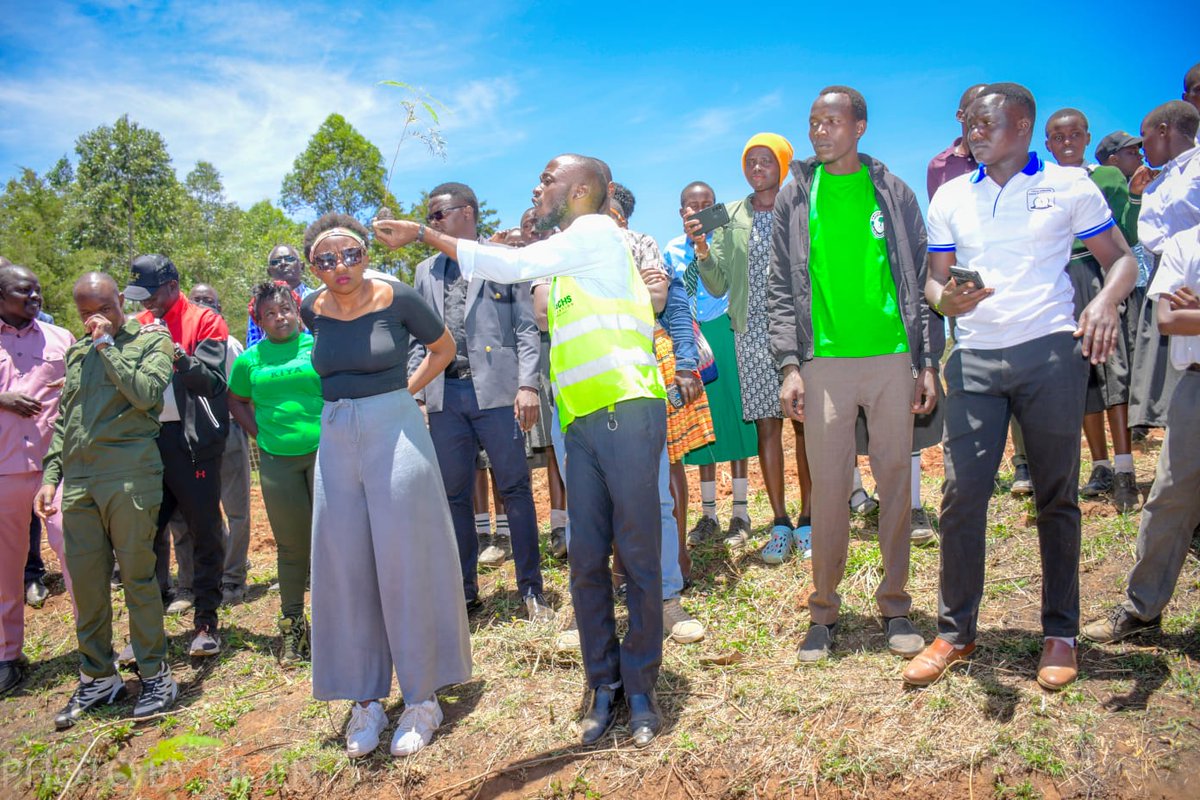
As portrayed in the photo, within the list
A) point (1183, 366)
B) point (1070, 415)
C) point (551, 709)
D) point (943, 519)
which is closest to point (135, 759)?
point (551, 709)

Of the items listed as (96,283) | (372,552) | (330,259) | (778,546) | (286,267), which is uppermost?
(286,267)

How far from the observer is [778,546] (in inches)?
202

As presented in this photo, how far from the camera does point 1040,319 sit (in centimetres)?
323

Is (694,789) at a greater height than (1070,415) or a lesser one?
lesser

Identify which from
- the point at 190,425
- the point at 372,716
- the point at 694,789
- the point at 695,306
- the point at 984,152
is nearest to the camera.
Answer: the point at 694,789

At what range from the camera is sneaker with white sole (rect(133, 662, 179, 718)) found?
13.9ft

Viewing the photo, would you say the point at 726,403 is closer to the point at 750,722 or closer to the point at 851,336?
the point at 851,336

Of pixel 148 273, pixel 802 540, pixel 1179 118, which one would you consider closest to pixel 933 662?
pixel 802 540

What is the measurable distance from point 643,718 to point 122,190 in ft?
109

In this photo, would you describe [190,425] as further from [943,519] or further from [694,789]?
[943,519]

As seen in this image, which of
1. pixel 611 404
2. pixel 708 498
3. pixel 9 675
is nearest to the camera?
pixel 611 404

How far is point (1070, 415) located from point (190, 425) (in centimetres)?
502

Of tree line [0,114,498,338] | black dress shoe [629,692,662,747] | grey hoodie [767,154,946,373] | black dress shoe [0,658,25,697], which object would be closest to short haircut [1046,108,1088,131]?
grey hoodie [767,154,946,373]

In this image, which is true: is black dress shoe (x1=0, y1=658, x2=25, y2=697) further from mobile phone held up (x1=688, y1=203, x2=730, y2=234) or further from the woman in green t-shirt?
mobile phone held up (x1=688, y1=203, x2=730, y2=234)
